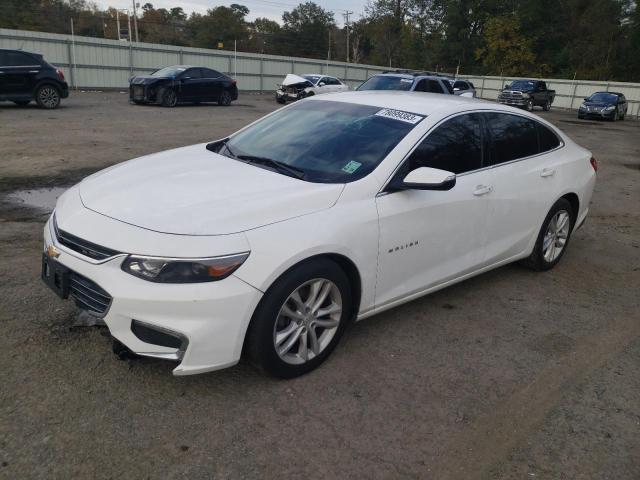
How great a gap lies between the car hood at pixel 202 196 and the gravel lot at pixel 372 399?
930mm

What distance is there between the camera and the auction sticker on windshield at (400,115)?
389cm

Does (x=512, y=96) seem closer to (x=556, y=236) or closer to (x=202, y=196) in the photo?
(x=556, y=236)

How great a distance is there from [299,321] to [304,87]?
22599 millimetres

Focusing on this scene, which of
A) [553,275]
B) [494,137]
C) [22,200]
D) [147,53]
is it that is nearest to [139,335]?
[494,137]

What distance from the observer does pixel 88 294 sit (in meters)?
2.90

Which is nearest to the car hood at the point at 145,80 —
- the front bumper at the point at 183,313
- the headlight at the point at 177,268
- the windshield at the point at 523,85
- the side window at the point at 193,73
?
the side window at the point at 193,73

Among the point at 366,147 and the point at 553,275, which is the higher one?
the point at 366,147

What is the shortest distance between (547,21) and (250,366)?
63.7m

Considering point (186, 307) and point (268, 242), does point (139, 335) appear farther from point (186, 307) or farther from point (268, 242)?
point (268, 242)

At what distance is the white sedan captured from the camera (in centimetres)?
276

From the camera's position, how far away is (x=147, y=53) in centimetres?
2833

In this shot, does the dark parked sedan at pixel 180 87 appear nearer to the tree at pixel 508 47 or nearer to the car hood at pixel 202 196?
the car hood at pixel 202 196

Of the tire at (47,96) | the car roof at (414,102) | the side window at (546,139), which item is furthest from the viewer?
the tire at (47,96)

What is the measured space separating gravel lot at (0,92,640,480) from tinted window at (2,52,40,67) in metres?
12.8
